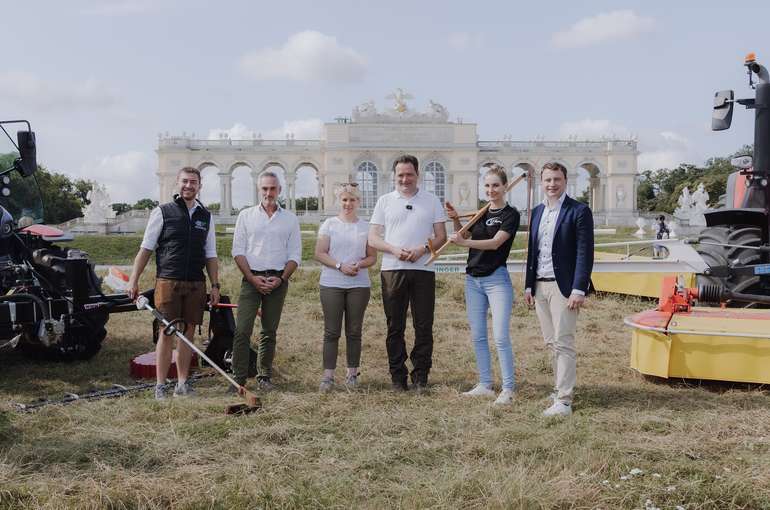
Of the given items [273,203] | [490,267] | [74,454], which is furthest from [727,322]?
[74,454]

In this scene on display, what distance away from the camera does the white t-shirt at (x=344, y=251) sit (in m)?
4.88

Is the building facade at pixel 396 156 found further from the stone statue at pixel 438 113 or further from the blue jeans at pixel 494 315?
the blue jeans at pixel 494 315

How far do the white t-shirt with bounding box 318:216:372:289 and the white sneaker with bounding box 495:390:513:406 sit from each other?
120 centimetres

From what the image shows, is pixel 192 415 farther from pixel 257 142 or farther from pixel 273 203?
pixel 257 142

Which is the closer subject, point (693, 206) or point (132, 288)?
point (132, 288)

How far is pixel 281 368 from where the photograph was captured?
563 centimetres

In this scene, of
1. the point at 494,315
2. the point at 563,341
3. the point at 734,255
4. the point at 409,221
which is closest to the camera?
the point at 563,341

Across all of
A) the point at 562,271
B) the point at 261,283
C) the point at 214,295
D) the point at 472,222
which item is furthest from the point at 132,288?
the point at 562,271

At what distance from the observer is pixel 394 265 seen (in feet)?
15.5

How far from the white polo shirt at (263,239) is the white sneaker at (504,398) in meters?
1.69

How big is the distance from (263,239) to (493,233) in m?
1.58

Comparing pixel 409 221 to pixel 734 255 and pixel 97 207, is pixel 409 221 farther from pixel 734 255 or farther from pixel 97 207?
pixel 97 207

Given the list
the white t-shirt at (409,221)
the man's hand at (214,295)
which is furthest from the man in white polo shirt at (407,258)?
the man's hand at (214,295)

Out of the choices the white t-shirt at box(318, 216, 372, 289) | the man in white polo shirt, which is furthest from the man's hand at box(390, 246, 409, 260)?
the white t-shirt at box(318, 216, 372, 289)
